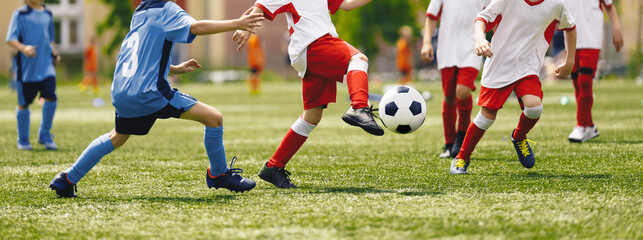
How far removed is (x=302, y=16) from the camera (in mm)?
4605

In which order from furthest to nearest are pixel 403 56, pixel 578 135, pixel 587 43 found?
pixel 403 56 → pixel 587 43 → pixel 578 135

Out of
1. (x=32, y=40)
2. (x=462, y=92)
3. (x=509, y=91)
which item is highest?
(x=509, y=91)

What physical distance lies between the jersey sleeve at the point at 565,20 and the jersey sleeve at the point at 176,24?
2.48 metres

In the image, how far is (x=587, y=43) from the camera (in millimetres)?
7512

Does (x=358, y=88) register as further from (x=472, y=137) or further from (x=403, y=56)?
(x=403, y=56)

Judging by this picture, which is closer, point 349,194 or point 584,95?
point 349,194

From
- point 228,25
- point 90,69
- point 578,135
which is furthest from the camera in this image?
point 90,69

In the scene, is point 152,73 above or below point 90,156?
above

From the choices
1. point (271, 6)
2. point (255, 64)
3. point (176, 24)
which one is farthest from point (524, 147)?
point (255, 64)

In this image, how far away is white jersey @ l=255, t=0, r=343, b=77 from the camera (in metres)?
4.55

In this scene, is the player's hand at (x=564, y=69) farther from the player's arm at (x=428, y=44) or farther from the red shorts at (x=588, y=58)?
the red shorts at (x=588, y=58)

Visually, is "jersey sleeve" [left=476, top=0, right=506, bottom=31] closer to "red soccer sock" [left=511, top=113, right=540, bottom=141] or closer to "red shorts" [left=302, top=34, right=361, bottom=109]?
"red soccer sock" [left=511, top=113, right=540, bottom=141]

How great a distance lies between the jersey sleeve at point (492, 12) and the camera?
196 inches

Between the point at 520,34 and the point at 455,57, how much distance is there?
120cm
